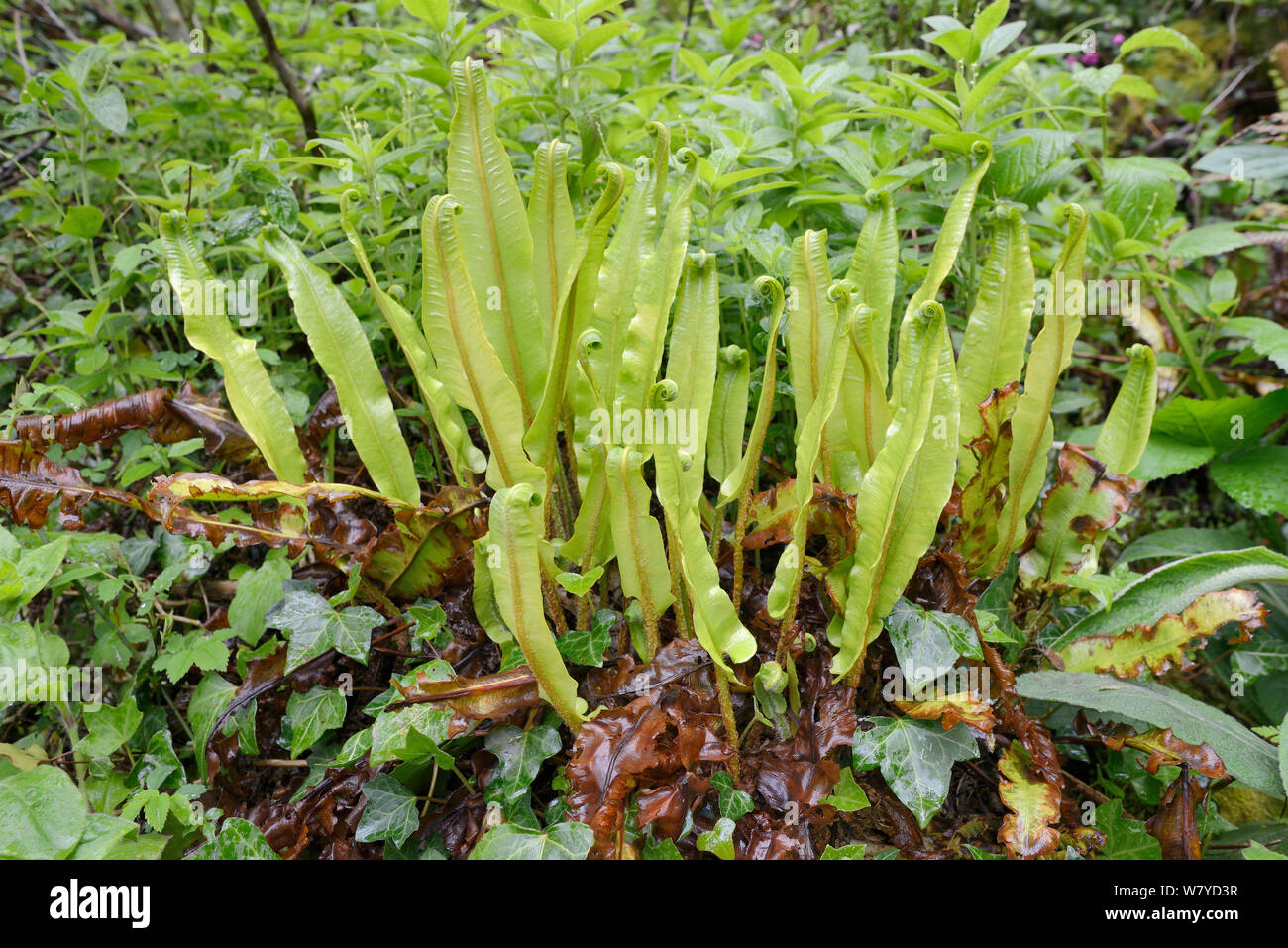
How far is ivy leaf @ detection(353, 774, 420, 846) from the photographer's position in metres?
1.34

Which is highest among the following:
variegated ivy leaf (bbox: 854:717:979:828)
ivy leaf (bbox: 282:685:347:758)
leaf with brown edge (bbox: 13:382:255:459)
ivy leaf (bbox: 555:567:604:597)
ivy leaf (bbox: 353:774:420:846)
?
leaf with brown edge (bbox: 13:382:255:459)

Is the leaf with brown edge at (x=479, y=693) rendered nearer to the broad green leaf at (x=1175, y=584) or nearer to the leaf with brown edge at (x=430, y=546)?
the leaf with brown edge at (x=430, y=546)

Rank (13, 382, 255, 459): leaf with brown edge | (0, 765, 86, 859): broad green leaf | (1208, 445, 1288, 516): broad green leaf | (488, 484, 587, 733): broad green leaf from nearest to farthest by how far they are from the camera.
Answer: (488, 484, 587, 733): broad green leaf, (0, 765, 86, 859): broad green leaf, (13, 382, 255, 459): leaf with brown edge, (1208, 445, 1288, 516): broad green leaf

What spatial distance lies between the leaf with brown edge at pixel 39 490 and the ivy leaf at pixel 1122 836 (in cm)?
173

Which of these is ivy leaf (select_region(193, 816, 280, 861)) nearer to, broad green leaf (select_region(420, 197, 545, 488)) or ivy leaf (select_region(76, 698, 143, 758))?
ivy leaf (select_region(76, 698, 143, 758))

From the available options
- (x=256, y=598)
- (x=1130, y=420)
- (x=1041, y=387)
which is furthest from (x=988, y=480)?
(x=256, y=598)

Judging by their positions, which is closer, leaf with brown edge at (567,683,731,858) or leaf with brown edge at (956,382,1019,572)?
leaf with brown edge at (567,683,731,858)

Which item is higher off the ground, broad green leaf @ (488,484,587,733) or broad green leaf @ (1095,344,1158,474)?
broad green leaf @ (1095,344,1158,474)

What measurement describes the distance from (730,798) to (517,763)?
34 centimetres

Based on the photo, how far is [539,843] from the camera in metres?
1.19

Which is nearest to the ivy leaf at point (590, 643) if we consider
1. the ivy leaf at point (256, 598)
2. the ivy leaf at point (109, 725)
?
the ivy leaf at point (256, 598)

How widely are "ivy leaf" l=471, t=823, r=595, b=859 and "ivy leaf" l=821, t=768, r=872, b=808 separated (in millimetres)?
380

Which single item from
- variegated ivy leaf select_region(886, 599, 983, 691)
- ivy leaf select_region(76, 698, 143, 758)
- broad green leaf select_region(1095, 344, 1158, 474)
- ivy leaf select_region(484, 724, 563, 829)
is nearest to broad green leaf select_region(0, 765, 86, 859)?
ivy leaf select_region(76, 698, 143, 758)

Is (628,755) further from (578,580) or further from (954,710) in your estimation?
(954,710)
